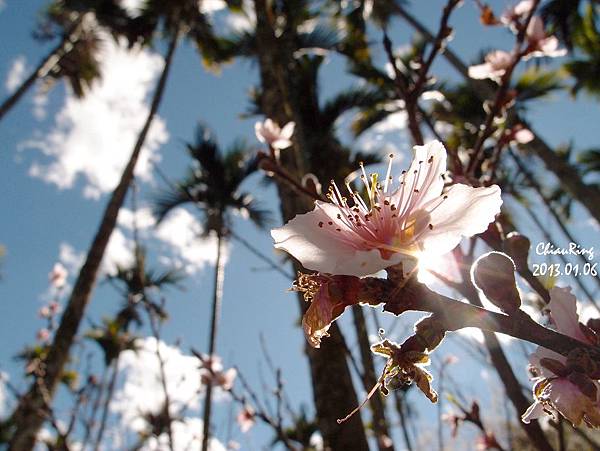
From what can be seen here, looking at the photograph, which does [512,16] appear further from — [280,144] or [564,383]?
[564,383]

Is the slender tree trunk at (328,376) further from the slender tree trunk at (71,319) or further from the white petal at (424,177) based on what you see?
the slender tree trunk at (71,319)

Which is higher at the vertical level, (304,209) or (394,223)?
(304,209)

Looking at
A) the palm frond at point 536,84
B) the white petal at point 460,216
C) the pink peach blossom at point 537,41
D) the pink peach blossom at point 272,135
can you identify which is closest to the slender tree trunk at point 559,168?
the pink peach blossom at point 537,41

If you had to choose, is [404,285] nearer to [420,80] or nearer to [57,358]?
[420,80]

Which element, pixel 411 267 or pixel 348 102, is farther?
pixel 348 102

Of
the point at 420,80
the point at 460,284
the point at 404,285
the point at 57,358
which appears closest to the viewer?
the point at 404,285

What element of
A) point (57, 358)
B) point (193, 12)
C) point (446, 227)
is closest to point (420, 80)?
point (446, 227)

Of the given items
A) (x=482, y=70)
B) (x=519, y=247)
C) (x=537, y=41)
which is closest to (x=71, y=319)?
(x=482, y=70)
